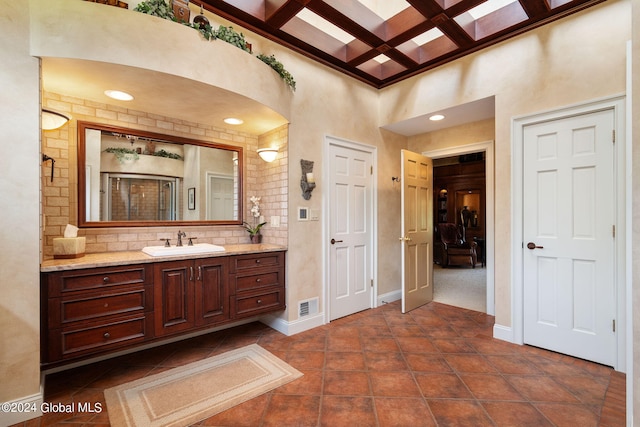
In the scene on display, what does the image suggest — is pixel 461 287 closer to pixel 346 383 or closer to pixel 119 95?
pixel 346 383

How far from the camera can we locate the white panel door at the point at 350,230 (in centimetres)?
342

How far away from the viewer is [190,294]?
95.1 inches

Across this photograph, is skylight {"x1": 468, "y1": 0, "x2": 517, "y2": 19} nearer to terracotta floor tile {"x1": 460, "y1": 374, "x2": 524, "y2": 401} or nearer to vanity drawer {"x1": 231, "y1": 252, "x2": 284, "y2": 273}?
vanity drawer {"x1": 231, "y1": 252, "x2": 284, "y2": 273}

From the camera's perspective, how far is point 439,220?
8.41m

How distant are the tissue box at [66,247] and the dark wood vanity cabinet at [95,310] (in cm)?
31

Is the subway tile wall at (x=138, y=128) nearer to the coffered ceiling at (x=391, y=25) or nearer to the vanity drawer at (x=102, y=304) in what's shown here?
the vanity drawer at (x=102, y=304)

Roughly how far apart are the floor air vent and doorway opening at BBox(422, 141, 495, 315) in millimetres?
2077

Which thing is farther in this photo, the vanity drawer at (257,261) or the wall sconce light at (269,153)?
the wall sconce light at (269,153)

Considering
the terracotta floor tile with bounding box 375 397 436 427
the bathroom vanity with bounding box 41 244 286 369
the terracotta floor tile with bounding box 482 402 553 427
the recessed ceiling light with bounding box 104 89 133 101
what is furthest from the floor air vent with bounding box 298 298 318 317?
the recessed ceiling light with bounding box 104 89 133 101

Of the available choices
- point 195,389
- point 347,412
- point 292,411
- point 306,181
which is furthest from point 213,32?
point 347,412

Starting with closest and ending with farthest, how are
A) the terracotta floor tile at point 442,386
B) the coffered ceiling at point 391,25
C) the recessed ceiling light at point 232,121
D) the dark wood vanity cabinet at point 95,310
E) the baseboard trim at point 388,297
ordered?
1. the dark wood vanity cabinet at point 95,310
2. the terracotta floor tile at point 442,386
3. the coffered ceiling at point 391,25
4. the recessed ceiling light at point 232,121
5. the baseboard trim at point 388,297

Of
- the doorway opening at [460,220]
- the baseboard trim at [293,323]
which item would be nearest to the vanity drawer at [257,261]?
the baseboard trim at [293,323]

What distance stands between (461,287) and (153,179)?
4834mm

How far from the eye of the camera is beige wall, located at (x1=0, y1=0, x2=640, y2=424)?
1.74 m
